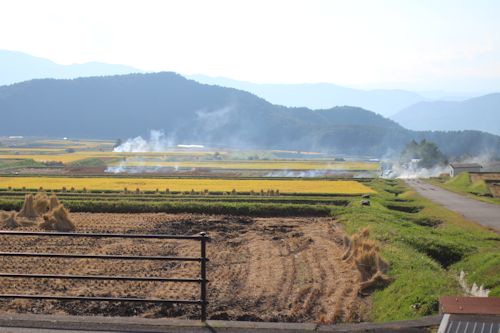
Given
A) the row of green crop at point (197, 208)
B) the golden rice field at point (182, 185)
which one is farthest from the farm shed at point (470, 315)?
the golden rice field at point (182, 185)

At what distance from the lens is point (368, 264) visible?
1237cm

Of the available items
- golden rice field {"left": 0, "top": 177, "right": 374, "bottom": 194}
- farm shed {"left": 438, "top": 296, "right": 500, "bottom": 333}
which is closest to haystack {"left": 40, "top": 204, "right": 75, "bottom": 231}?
farm shed {"left": 438, "top": 296, "right": 500, "bottom": 333}

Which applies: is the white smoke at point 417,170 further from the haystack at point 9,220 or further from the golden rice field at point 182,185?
the haystack at point 9,220

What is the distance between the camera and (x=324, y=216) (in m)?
25.2

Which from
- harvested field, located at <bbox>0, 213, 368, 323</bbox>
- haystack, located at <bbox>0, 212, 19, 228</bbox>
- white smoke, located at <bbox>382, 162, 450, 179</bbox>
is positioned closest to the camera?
harvested field, located at <bbox>0, 213, 368, 323</bbox>

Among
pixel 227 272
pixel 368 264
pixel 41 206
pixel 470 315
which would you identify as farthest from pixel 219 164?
pixel 470 315

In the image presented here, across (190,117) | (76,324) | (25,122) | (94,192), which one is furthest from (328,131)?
(76,324)

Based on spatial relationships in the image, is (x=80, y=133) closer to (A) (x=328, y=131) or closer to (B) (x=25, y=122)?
(B) (x=25, y=122)

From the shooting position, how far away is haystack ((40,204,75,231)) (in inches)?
776

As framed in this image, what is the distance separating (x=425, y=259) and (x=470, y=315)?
840 centimetres

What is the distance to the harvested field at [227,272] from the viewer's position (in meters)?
9.80

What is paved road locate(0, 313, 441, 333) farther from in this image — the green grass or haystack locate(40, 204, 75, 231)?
haystack locate(40, 204, 75, 231)

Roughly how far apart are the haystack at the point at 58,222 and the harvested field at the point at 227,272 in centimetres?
85

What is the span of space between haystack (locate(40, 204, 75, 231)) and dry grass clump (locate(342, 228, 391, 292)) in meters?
10.0
